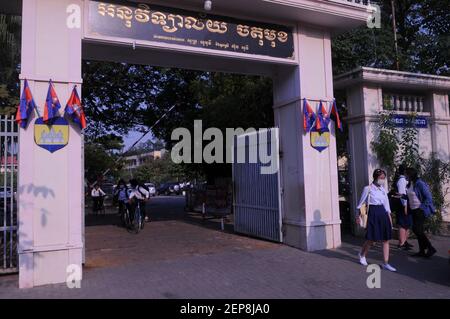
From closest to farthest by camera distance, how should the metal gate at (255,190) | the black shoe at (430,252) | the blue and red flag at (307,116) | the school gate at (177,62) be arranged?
the school gate at (177,62) < the black shoe at (430,252) < the blue and red flag at (307,116) < the metal gate at (255,190)

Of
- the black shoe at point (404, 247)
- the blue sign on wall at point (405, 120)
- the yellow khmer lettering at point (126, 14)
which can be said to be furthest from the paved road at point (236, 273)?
the yellow khmer lettering at point (126, 14)

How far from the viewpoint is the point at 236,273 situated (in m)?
6.76

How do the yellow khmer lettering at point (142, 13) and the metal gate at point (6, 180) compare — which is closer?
the metal gate at point (6, 180)

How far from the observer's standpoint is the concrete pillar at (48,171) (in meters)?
6.20

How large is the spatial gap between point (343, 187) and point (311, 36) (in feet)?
15.2

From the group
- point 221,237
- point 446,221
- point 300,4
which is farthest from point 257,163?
point 446,221

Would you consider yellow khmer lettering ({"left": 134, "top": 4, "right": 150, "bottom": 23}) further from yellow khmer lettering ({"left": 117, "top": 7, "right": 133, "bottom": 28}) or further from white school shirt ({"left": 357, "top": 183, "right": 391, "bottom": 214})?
white school shirt ({"left": 357, "top": 183, "right": 391, "bottom": 214})

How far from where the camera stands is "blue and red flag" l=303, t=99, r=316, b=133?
331 inches

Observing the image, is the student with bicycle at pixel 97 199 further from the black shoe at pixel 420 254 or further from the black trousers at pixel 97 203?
the black shoe at pixel 420 254

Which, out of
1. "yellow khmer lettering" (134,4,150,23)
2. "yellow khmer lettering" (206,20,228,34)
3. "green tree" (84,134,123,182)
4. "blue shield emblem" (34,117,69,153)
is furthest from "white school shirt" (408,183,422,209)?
"green tree" (84,134,123,182)

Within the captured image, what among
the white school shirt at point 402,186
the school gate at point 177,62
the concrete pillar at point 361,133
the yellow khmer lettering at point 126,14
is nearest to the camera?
the school gate at point 177,62

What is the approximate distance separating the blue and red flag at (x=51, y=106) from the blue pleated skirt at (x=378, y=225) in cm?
526

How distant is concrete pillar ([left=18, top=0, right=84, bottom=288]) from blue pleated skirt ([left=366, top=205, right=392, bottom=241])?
4642 mm

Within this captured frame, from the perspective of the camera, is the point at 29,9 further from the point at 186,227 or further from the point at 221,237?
the point at 186,227
